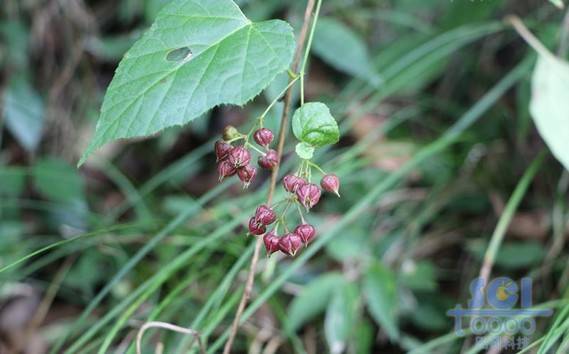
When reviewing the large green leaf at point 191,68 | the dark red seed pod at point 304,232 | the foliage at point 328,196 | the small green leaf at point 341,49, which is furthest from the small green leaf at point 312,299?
the large green leaf at point 191,68

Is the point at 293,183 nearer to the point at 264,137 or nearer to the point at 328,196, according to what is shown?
the point at 264,137

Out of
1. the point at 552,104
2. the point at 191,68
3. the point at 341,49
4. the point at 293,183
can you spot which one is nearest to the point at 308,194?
the point at 293,183

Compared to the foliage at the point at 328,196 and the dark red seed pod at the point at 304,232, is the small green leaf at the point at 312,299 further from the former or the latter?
the dark red seed pod at the point at 304,232

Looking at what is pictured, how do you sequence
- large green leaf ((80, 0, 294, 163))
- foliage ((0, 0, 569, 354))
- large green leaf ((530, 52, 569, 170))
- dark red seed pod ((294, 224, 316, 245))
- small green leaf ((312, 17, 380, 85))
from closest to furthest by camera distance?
large green leaf ((80, 0, 294, 163))
dark red seed pod ((294, 224, 316, 245))
large green leaf ((530, 52, 569, 170))
foliage ((0, 0, 569, 354))
small green leaf ((312, 17, 380, 85))

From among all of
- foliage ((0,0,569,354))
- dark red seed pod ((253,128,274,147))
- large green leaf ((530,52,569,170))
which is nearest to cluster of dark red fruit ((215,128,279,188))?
dark red seed pod ((253,128,274,147))

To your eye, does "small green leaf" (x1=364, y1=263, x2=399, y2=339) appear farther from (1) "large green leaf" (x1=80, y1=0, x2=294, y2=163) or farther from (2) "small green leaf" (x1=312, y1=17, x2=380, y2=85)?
(1) "large green leaf" (x1=80, y1=0, x2=294, y2=163)
